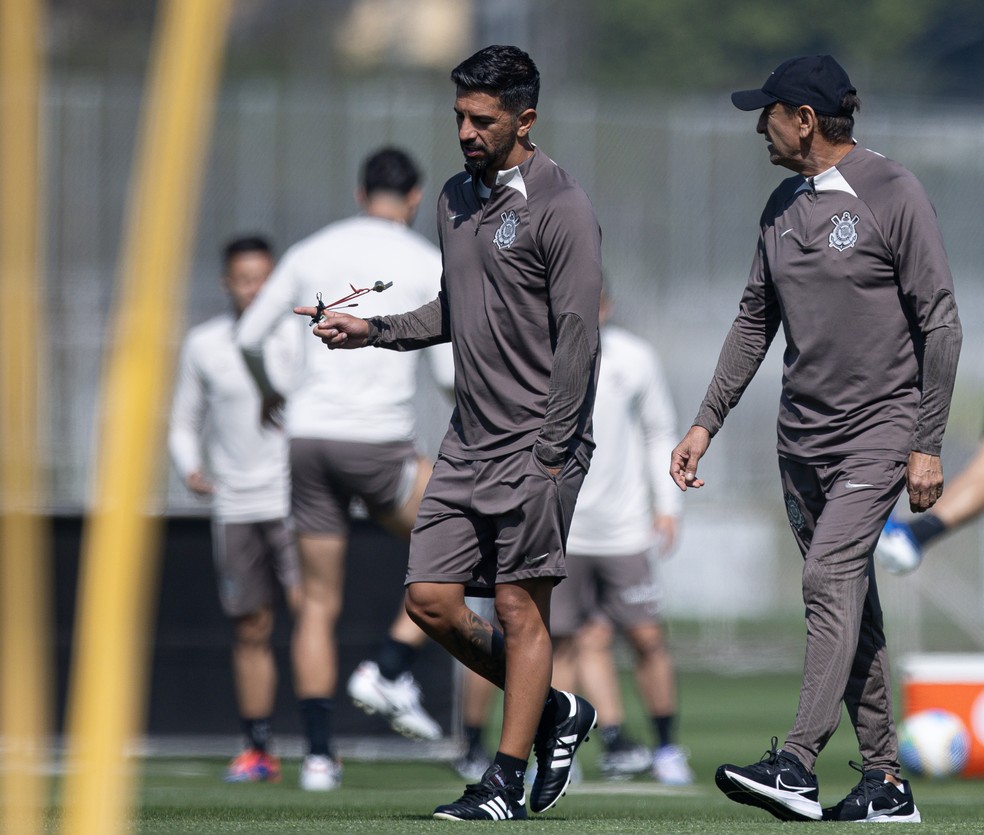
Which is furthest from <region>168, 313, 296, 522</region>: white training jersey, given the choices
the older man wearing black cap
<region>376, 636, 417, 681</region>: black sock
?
the older man wearing black cap

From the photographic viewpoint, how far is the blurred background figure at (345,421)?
791 cm

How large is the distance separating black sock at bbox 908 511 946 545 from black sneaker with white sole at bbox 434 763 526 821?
10.9ft

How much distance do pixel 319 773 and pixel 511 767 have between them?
2.50 m

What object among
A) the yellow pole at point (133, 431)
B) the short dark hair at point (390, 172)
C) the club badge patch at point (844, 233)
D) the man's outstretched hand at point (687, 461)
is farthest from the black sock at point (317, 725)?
the yellow pole at point (133, 431)

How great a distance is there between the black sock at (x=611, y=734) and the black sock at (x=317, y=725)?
5.11 ft

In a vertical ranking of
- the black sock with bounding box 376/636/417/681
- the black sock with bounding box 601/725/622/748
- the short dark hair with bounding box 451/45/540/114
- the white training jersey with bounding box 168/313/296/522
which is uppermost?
the short dark hair with bounding box 451/45/540/114

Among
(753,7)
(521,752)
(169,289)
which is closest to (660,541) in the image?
(521,752)

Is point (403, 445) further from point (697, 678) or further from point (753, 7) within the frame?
point (753, 7)

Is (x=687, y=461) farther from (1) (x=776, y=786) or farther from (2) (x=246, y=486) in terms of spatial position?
(2) (x=246, y=486)

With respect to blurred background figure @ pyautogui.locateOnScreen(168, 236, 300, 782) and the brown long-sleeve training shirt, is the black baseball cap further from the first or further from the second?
blurred background figure @ pyautogui.locateOnScreen(168, 236, 300, 782)

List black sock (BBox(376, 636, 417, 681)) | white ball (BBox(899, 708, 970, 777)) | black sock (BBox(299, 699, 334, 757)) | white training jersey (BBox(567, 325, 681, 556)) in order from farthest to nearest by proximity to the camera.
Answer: white training jersey (BBox(567, 325, 681, 556)), white ball (BBox(899, 708, 970, 777)), black sock (BBox(376, 636, 417, 681)), black sock (BBox(299, 699, 334, 757))

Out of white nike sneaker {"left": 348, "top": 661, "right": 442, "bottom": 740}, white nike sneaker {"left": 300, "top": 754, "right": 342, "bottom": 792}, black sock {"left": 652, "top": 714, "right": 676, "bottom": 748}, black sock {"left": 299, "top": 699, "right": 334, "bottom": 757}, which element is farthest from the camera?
black sock {"left": 652, "top": 714, "right": 676, "bottom": 748}

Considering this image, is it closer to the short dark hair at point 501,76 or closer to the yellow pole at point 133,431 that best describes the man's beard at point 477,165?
the short dark hair at point 501,76

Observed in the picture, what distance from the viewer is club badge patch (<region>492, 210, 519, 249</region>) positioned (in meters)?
5.46
